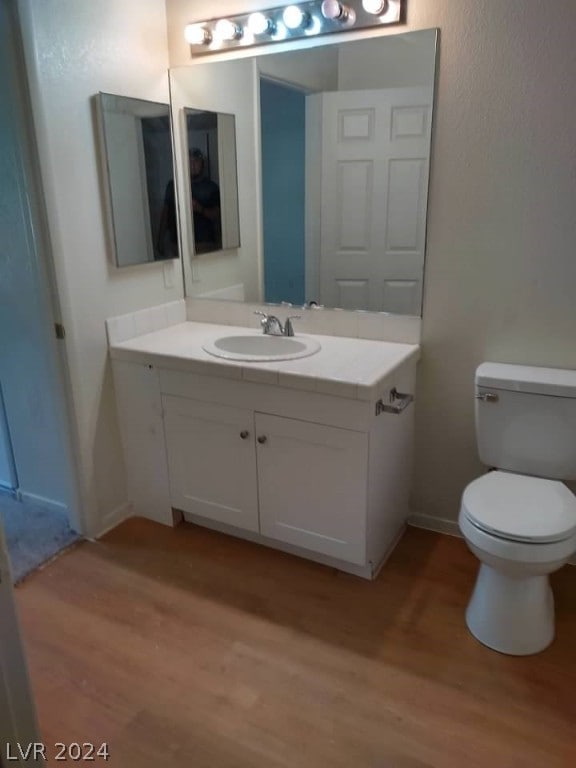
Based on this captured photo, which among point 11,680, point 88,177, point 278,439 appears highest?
point 88,177

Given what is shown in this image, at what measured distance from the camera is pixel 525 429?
2.00 meters

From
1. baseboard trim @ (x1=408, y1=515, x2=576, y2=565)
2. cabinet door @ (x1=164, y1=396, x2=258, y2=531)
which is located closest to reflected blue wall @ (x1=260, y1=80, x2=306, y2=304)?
cabinet door @ (x1=164, y1=396, x2=258, y2=531)

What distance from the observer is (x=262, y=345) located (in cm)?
242

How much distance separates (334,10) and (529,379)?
1449mm

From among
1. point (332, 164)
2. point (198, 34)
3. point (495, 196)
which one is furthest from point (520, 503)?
point (198, 34)

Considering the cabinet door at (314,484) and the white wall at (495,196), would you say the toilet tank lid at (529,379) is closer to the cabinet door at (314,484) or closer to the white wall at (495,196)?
the white wall at (495,196)

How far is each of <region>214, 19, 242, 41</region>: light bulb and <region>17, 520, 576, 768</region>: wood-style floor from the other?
2038 mm

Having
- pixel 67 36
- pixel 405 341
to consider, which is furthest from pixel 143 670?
pixel 67 36

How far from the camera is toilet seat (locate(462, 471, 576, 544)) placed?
1675 millimetres

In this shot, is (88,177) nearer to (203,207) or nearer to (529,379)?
(203,207)

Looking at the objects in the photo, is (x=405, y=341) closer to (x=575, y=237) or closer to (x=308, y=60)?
(x=575, y=237)

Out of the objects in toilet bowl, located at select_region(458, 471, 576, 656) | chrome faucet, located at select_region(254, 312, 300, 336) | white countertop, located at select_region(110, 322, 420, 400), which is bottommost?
toilet bowl, located at select_region(458, 471, 576, 656)

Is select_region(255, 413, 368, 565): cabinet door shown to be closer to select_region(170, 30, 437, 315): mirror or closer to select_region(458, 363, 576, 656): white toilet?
select_region(458, 363, 576, 656): white toilet

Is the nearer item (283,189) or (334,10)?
(334,10)
